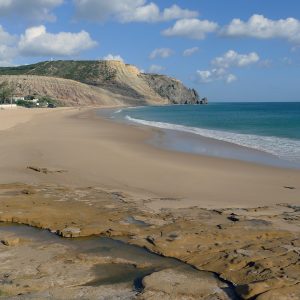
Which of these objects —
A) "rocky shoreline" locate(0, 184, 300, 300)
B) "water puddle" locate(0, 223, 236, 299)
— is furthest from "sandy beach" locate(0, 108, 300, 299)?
"water puddle" locate(0, 223, 236, 299)

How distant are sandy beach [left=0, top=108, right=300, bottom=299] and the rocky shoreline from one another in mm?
17

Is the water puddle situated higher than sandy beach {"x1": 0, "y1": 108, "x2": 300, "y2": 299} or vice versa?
sandy beach {"x1": 0, "y1": 108, "x2": 300, "y2": 299}

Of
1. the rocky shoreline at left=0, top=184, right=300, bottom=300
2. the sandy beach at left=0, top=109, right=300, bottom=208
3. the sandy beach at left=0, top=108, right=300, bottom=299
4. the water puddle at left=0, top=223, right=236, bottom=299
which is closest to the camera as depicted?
the rocky shoreline at left=0, top=184, right=300, bottom=300

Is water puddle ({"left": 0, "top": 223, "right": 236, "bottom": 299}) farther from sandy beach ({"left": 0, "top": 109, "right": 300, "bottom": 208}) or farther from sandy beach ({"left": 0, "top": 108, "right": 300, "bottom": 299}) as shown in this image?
sandy beach ({"left": 0, "top": 109, "right": 300, "bottom": 208})

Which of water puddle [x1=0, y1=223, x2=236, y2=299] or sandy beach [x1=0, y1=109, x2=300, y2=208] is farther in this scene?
sandy beach [x1=0, y1=109, x2=300, y2=208]

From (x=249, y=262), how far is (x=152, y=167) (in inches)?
406

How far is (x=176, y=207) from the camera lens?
34.2ft

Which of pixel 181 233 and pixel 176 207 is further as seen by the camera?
pixel 176 207

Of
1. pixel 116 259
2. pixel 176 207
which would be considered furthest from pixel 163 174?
pixel 116 259

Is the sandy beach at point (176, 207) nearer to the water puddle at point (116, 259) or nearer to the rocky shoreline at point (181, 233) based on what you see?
the rocky shoreline at point (181, 233)

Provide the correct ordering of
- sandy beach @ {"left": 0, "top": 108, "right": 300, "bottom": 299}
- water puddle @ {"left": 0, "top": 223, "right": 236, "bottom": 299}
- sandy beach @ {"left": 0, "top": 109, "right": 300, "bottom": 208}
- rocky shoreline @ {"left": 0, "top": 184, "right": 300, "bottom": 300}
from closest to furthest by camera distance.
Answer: rocky shoreline @ {"left": 0, "top": 184, "right": 300, "bottom": 300}, water puddle @ {"left": 0, "top": 223, "right": 236, "bottom": 299}, sandy beach @ {"left": 0, "top": 108, "right": 300, "bottom": 299}, sandy beach @ {"left": 0, "top": 109, "right": 300, "bottom": 208}

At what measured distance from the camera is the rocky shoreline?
19.6 feet

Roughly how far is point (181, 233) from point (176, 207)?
2.31 metres

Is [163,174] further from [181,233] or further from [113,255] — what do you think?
[113,255]
